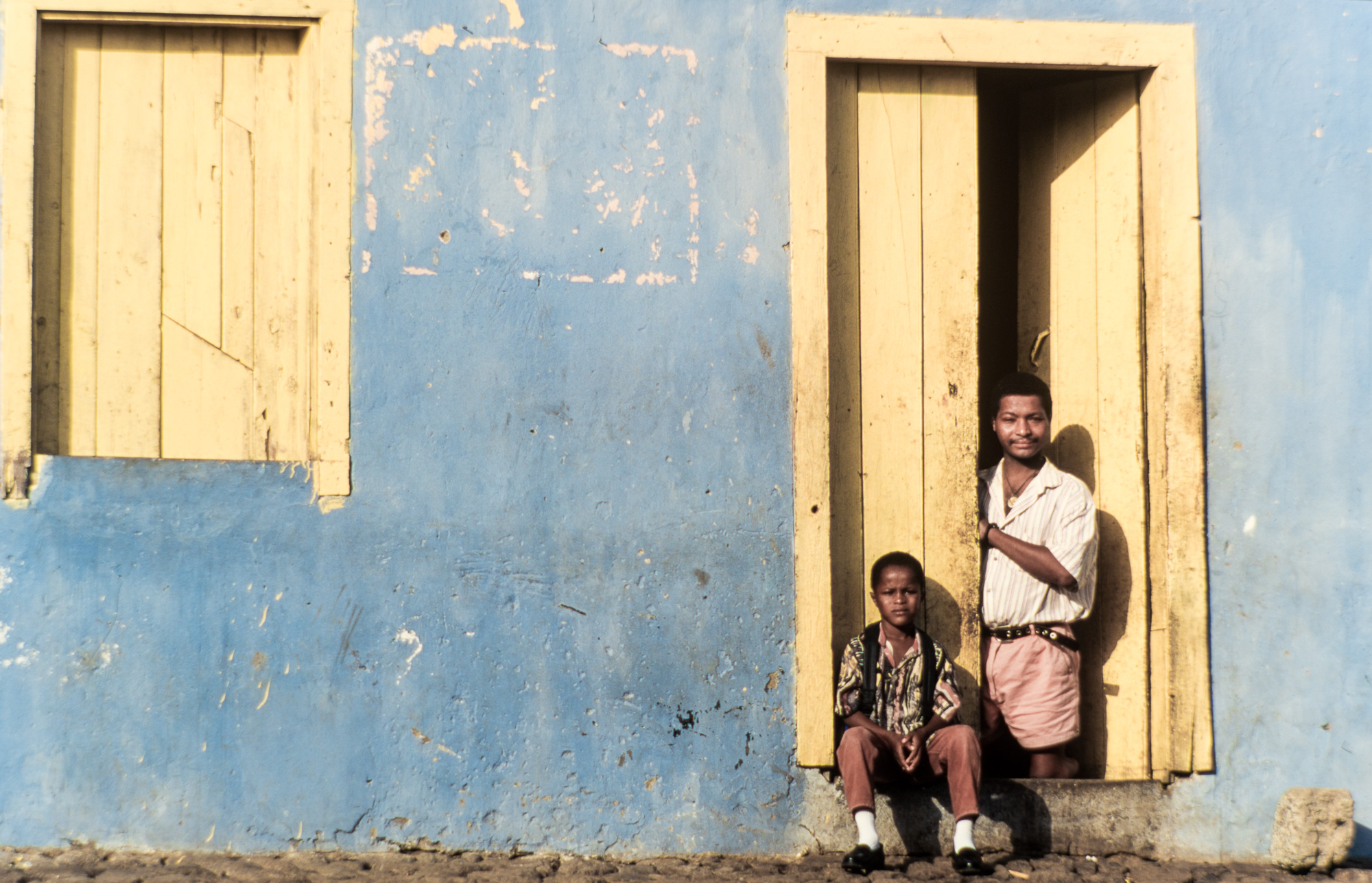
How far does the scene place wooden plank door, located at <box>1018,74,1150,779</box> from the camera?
3.92 m

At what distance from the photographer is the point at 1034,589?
381 centimetres

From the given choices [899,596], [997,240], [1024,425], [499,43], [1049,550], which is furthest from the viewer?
[997,240]

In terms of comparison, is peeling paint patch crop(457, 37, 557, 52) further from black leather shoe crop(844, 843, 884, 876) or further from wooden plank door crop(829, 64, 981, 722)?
black leather shoe crop(844, 843, 884, 876)

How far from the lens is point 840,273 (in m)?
3.82

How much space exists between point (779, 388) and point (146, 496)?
211cm

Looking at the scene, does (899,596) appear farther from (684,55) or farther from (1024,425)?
(684,55)

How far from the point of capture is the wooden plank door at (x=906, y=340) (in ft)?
12.5

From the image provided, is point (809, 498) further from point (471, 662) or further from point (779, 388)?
point (471, 662)

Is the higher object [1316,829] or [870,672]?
[870,672]

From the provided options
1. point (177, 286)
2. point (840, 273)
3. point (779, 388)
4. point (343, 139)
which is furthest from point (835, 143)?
point (177, 286)

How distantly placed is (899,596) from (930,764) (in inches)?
21.4

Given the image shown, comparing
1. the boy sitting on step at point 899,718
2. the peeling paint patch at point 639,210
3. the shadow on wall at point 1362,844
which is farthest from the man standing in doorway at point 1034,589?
the peeling paint patch at point 639,210

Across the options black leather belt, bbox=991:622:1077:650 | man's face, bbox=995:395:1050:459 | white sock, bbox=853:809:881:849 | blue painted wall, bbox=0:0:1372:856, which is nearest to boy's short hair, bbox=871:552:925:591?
blue painted wall, bbox=0:0:1372:856

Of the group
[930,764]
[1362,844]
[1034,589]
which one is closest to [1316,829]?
[1362,844]
